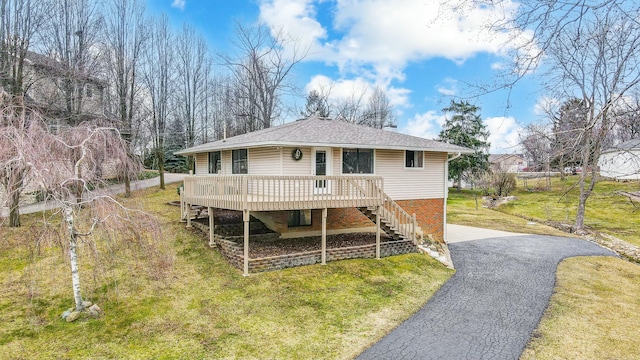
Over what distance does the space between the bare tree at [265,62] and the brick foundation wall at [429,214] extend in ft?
56.9

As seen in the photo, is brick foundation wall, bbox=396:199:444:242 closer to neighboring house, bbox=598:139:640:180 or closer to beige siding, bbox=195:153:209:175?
neighboring house, bbox=598:139:640:180

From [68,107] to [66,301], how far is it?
40.5 feet

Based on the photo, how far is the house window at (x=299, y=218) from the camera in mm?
14375

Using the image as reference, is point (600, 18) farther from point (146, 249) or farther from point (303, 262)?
point (303, 262)

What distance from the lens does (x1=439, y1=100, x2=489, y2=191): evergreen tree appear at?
38.8 m

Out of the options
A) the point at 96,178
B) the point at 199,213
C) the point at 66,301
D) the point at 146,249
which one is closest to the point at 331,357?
the point at 146,249

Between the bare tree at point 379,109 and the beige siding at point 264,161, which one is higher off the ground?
the bare tree at point 379,109

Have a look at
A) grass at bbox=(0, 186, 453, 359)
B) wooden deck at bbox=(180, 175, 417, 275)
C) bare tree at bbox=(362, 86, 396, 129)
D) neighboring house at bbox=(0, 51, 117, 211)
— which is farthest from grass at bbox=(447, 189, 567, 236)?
neighboring house at bbox=(0, 51, 117, 211)

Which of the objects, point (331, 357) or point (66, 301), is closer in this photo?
point (331, 357)

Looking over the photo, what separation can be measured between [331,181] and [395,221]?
3.44 meters

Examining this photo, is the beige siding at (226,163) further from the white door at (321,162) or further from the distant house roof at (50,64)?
the distant house roof at (50,64)

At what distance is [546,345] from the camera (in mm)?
7309

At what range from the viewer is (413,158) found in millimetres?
15891

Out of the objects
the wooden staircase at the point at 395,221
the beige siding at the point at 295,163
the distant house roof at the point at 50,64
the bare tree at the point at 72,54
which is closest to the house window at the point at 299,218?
the beige siding at the point at 295,163
